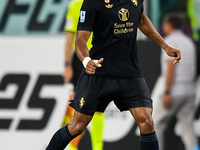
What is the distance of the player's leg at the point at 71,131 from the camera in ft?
13.2

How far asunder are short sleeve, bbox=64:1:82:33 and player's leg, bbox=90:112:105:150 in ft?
3.58

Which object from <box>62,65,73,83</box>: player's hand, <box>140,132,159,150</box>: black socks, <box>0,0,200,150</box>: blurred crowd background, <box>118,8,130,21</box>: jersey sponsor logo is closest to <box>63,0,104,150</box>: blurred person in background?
<box>62,65,73,83</box>: player's hand

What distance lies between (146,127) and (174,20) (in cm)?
222

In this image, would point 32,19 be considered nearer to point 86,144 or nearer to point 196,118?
point 86,144

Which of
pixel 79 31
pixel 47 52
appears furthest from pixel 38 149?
pixel 79 31

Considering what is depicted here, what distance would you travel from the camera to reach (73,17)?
222 inches

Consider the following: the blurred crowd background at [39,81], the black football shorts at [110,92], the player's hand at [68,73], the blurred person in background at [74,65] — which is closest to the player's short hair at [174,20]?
the blurred crowd background at [39,81]

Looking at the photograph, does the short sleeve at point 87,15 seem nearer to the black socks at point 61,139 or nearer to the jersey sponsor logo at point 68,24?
the black socks at point 61,139

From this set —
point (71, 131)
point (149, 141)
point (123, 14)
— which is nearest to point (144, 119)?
point (149, 141)

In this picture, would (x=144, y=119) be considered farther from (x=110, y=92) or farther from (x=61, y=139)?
(x=61, y=139)

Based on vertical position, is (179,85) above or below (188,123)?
above

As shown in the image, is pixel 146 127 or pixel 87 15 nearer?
pixel 87 15

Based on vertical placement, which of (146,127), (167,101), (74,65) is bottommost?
(167,101)

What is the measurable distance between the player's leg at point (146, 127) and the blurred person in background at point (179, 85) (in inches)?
72.8
